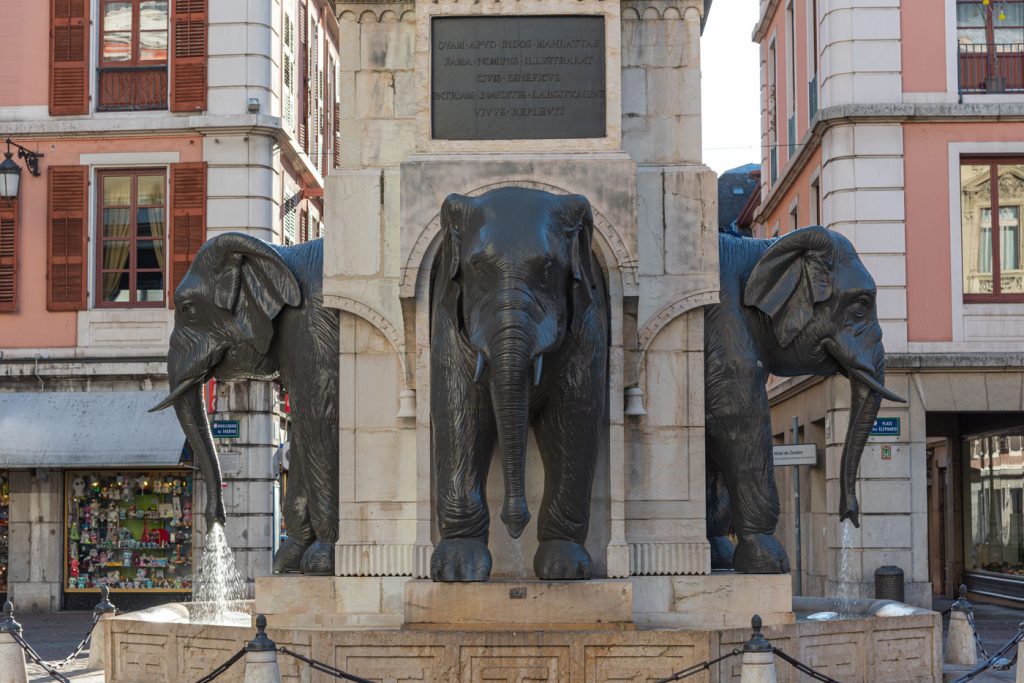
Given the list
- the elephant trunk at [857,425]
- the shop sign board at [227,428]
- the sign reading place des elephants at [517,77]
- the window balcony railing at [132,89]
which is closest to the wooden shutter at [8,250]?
the window balcony railing at [132,89]

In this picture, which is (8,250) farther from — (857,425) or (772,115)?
(857,425)

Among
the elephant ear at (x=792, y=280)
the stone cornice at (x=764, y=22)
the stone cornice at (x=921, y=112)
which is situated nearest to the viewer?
the elephant ear at (x=792, y=280)

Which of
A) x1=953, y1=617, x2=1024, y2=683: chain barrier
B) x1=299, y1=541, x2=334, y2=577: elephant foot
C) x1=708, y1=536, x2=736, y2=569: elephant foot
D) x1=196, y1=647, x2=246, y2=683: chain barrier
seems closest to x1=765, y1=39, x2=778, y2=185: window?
x1=953, y1=617, x2=1024, y2=683: chain barrier

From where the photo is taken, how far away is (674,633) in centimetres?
1217

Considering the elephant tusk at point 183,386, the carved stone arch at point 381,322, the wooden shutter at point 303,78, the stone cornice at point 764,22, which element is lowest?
the elephant tusk at point 183,386

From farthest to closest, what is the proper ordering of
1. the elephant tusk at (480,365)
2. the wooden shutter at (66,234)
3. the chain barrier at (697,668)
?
1. the wooden shutter at (66,234)
2. the elephant tusk at (480,365)
3. the chain barrier at (697,668)

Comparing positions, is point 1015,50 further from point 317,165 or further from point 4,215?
point 4,215

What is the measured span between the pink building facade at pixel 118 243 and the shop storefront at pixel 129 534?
0.04 metres

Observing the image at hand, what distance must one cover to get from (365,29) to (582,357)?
11.0 ft

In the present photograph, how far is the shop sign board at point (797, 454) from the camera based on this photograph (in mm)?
29906

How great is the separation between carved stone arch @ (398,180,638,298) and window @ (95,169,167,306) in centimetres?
2202

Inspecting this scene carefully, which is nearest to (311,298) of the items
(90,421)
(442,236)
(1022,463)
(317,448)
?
(317,448)

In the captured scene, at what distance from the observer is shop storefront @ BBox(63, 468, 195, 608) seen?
34.7 m

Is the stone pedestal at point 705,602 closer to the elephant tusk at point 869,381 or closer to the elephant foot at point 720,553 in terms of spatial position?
the elephant foot at point 720,553
